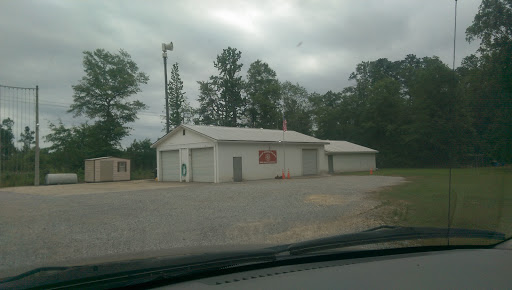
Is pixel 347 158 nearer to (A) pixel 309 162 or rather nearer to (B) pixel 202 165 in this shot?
(A) pixel 309 162

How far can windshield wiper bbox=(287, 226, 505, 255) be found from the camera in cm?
318

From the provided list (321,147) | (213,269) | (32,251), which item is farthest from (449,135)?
(321,147)

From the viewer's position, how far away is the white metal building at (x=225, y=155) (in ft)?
78.2

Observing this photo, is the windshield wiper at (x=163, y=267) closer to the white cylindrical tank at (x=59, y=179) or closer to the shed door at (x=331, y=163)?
the white cylindrical tank at (x=59, y=179)

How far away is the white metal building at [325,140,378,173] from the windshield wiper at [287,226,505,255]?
1196 inches

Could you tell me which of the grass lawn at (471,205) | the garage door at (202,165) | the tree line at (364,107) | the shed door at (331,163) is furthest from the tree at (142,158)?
the grass lawn at (471,205)

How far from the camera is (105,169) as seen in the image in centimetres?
2775

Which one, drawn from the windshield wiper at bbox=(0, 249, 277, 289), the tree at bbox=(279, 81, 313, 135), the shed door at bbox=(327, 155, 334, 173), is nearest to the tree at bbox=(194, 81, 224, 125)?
the tree at bbox=(279, 81, 313, 135)

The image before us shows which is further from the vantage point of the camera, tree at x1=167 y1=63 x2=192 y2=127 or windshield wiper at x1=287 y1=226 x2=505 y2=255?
tree at x1=167 y1=63 x2=192 y2=127

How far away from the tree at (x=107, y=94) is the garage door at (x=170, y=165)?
1500 centimetres

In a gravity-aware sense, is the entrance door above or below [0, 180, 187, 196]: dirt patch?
above

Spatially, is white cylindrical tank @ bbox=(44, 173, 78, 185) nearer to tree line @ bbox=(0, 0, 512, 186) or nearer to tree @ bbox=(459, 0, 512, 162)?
tree line @ bbox=(0, 0, 512, 186)

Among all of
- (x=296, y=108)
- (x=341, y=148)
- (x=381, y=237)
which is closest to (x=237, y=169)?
(x=341, y=148)

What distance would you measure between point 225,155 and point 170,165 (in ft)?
19.3
